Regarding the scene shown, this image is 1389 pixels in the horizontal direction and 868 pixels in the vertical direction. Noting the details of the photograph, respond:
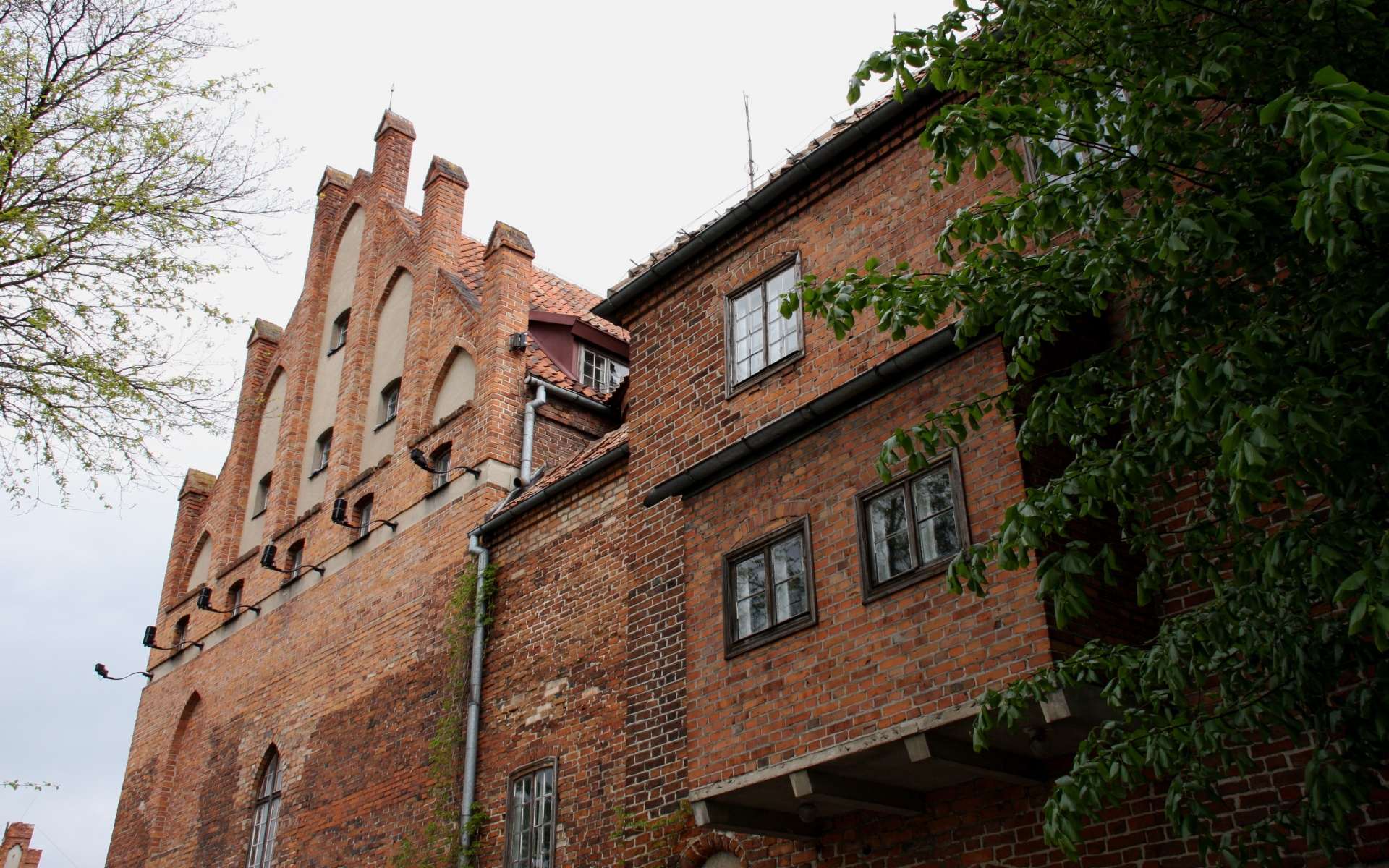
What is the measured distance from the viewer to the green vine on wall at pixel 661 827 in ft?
35.2

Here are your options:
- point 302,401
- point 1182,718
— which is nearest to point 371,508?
point 302,401

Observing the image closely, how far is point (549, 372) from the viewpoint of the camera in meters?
18.0

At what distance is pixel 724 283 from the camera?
12.1 m

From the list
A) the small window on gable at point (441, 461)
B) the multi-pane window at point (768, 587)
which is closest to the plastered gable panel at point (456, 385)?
the small window on gable at point (441, 461)

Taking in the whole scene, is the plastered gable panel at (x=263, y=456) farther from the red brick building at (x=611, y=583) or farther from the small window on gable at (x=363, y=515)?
the small window on gable at (x=363, y=515)

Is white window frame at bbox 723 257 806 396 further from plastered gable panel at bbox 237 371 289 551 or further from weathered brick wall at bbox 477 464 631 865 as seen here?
plastered gable panel at bbox 237 371 289 551

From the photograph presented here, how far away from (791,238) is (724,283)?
3.27ft

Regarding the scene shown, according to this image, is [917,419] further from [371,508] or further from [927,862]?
[371,508]

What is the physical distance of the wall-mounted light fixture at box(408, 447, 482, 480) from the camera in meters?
16.7

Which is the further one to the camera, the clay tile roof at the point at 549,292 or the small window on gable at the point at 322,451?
the small window on gable at the point at 322,451

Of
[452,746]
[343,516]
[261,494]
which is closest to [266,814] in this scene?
[343,516]

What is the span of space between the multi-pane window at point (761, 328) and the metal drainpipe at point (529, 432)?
5757 mm

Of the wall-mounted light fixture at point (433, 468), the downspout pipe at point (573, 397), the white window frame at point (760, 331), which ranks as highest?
the downspout pipe at point (573, 397)

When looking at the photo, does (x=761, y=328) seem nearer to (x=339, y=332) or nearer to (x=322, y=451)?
(x=322, y=451)
